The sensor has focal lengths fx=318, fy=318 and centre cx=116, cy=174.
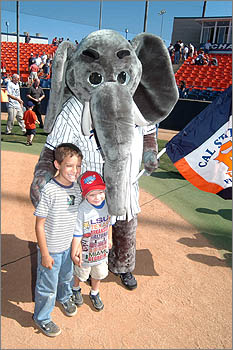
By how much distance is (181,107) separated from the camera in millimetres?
12703

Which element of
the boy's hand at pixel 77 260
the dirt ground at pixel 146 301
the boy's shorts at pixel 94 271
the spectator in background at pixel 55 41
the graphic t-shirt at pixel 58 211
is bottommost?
the dirt ground at pixel 146 301

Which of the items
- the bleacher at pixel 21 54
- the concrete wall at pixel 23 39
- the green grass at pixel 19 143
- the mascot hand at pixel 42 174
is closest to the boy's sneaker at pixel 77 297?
the mascot hand at pixel 42 174

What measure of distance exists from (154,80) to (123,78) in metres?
0.43

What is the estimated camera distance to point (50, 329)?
2.41m

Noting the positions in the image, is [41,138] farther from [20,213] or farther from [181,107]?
[181,107]

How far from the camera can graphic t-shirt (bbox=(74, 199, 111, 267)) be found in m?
2.37

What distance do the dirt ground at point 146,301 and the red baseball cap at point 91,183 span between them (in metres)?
1.12

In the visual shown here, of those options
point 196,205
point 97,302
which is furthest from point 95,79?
point 196,205

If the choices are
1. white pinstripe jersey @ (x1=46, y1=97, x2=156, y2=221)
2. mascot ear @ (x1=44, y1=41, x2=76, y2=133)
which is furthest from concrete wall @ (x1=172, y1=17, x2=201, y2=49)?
white pinstripe jersey @ (x1=46, y1=97, x2=156, y2=221)

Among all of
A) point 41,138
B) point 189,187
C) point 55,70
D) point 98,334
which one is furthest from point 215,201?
point 41,138

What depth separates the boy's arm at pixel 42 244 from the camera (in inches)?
86.7

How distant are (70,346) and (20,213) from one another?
7.55ft

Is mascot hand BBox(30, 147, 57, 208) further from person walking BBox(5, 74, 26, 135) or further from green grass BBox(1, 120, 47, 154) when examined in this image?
person walking BBox(5, 74, 26, 135)

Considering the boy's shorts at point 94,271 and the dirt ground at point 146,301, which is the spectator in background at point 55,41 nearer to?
the dirt ground at point 146,301
